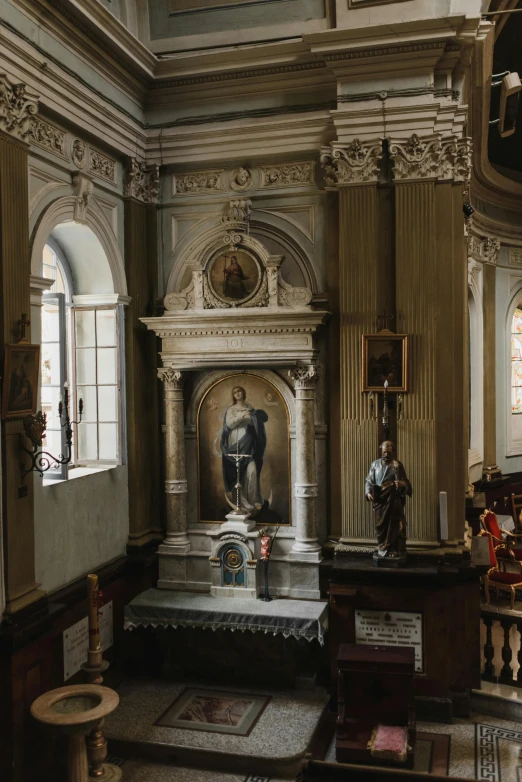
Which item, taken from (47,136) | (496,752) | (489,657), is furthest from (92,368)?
(496,752)

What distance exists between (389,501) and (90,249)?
374 cm

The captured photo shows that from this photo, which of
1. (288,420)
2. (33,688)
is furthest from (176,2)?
(33,688)

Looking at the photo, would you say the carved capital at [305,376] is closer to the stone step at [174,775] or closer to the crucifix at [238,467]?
the crucifix at [238,467]

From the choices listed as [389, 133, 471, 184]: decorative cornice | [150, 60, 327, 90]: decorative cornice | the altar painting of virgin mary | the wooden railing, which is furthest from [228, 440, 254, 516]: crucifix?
[150, 60, 327, 90]: decorative cornice

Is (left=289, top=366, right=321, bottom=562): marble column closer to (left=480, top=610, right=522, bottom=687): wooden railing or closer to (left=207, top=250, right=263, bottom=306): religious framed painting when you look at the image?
(left=207, top=250, right=263, bottom=306): religious framed painting

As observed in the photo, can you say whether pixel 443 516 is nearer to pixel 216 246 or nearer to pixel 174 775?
pixel 174 775

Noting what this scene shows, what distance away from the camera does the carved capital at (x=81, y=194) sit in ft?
21.9

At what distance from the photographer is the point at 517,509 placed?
12.4 m

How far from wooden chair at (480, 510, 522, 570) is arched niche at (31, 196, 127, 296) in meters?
5.56

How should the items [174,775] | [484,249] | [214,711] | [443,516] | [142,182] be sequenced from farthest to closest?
[484,249] < [142,182] < [443,516] < [214,711] < [174,775]

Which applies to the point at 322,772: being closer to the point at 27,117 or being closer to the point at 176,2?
the point at 27,117

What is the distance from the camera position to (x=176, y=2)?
7602 mm

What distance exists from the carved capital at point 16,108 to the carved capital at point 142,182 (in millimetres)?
1812

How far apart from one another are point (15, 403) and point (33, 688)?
7.19 feet
